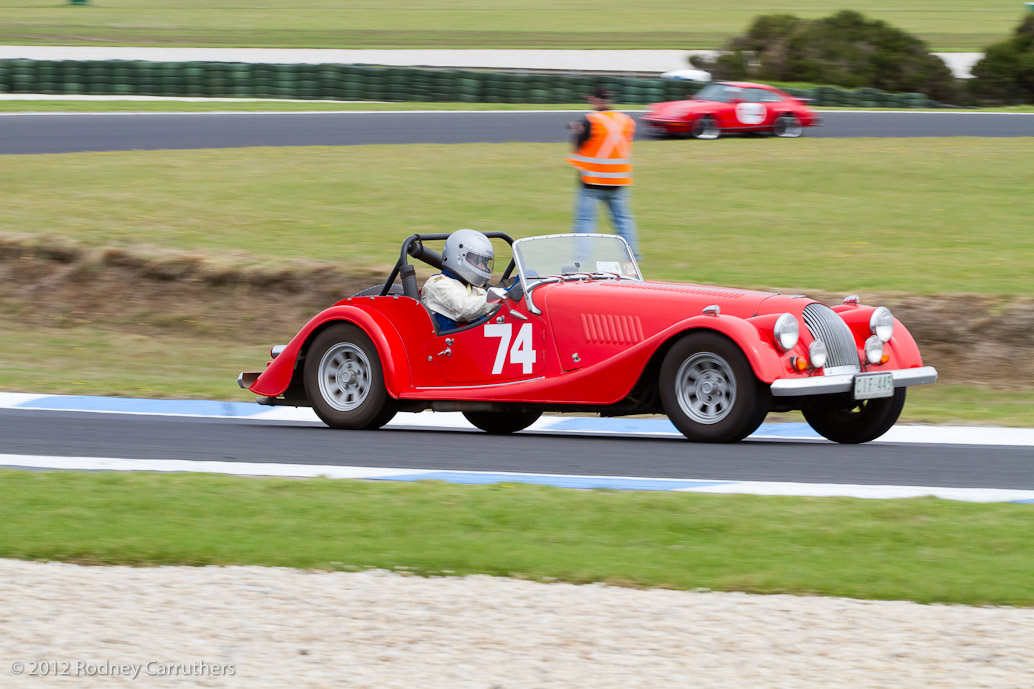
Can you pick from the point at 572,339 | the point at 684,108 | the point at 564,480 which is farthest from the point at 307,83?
the point at 564,480

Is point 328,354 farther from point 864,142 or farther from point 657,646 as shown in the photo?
→ point 864,142

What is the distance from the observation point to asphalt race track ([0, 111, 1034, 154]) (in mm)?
25906

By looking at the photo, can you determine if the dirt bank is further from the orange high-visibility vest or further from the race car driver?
the race car driver

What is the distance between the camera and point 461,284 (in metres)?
9.83

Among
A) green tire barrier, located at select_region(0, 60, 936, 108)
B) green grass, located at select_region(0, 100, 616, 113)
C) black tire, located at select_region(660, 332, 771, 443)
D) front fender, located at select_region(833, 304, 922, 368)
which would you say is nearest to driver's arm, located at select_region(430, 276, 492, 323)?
black tire, located at select_region(660, 332, 771, 443)

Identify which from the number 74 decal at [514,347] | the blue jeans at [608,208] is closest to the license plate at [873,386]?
the number 74 decal at [514,347]

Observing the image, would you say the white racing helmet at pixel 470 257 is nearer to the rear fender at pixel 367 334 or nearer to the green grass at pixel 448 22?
the rear fender at pixel 367 334

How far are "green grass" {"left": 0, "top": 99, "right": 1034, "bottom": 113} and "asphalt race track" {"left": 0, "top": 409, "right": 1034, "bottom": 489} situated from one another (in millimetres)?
20854

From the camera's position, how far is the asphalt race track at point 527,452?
8.38 m

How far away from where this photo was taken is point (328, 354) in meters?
10.3

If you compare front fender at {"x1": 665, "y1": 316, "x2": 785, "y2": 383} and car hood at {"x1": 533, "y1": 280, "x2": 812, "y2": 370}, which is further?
car hood at {"x1": 533, "y1": 280, "x2": 812, "y2": 370}

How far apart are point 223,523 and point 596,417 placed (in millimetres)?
5118

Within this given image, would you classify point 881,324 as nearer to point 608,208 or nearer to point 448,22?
point 608,208

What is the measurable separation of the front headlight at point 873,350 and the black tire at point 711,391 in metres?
0.94
